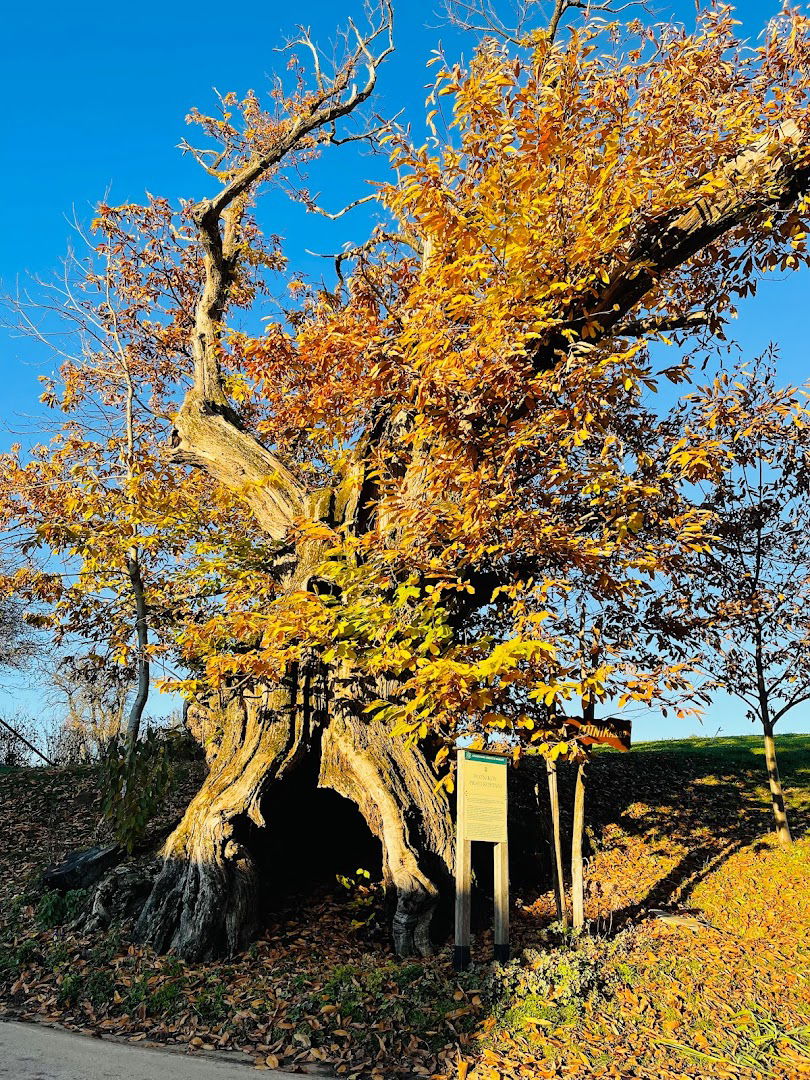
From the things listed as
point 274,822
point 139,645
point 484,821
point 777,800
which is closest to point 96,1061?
point 274,822

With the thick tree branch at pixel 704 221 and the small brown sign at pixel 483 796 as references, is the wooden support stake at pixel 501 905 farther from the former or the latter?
the thick tree branch at pixel 704 221

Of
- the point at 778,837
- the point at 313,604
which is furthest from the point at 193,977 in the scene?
the point at 778,837

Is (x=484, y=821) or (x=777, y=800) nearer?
(x=484, y=821)

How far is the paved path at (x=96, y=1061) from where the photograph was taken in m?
4.39

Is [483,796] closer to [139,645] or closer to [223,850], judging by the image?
[223,850]

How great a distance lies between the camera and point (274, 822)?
7.46 metres

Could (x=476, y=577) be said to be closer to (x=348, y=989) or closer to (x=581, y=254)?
(x=581, y=254)

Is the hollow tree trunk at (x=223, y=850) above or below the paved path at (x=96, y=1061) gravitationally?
above

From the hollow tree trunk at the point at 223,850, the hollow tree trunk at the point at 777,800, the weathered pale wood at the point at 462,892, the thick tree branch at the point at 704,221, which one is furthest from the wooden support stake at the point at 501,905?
the hollow tree trunk at the point at 777,800

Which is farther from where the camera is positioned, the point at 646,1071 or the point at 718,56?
the point at 718,56

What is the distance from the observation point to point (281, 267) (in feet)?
41.9

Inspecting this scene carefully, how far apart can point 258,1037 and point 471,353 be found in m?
4.87

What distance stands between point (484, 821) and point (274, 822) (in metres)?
2.30

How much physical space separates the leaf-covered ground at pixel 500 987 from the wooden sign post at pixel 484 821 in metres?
0.34
